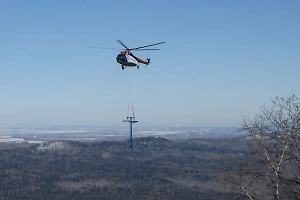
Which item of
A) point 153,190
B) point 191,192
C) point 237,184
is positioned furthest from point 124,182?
point 237,184

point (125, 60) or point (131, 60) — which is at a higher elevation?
point (131, 60)

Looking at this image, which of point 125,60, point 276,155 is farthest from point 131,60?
point 276,155

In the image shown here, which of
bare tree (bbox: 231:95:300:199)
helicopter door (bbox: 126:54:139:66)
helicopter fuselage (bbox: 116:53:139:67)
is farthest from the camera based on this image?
helicopter door (bbox: 126:54:139:66)

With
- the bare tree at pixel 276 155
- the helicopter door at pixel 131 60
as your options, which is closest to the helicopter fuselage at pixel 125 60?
the helicopter door at pixel 131 60

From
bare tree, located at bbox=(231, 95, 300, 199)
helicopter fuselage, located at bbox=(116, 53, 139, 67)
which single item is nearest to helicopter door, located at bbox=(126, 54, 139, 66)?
helicopter fuselage, located at bbox=(116, 53, 139, 67)

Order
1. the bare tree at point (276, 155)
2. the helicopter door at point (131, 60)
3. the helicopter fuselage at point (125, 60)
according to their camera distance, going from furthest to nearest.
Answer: the helicopter door at point (131, 60) → the helicopter fuselage at point (125, 60) → the bare tree at point (276, 155)

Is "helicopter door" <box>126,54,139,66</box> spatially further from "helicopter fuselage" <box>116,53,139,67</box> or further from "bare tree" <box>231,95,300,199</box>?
"bare tree" <box>231,95,300,199</box>

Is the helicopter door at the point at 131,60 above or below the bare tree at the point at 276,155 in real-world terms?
above

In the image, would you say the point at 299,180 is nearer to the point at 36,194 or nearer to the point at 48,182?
the point at 36,194

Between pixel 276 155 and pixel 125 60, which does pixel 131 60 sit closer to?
pixel 125 60

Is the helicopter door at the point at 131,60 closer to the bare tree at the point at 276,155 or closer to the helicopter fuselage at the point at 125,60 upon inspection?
the helicopter fuselage at the point at 125,60

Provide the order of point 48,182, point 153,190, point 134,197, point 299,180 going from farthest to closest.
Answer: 1. point 48,182
2. point 153,190
3. point 134,197
4. point 299,180
